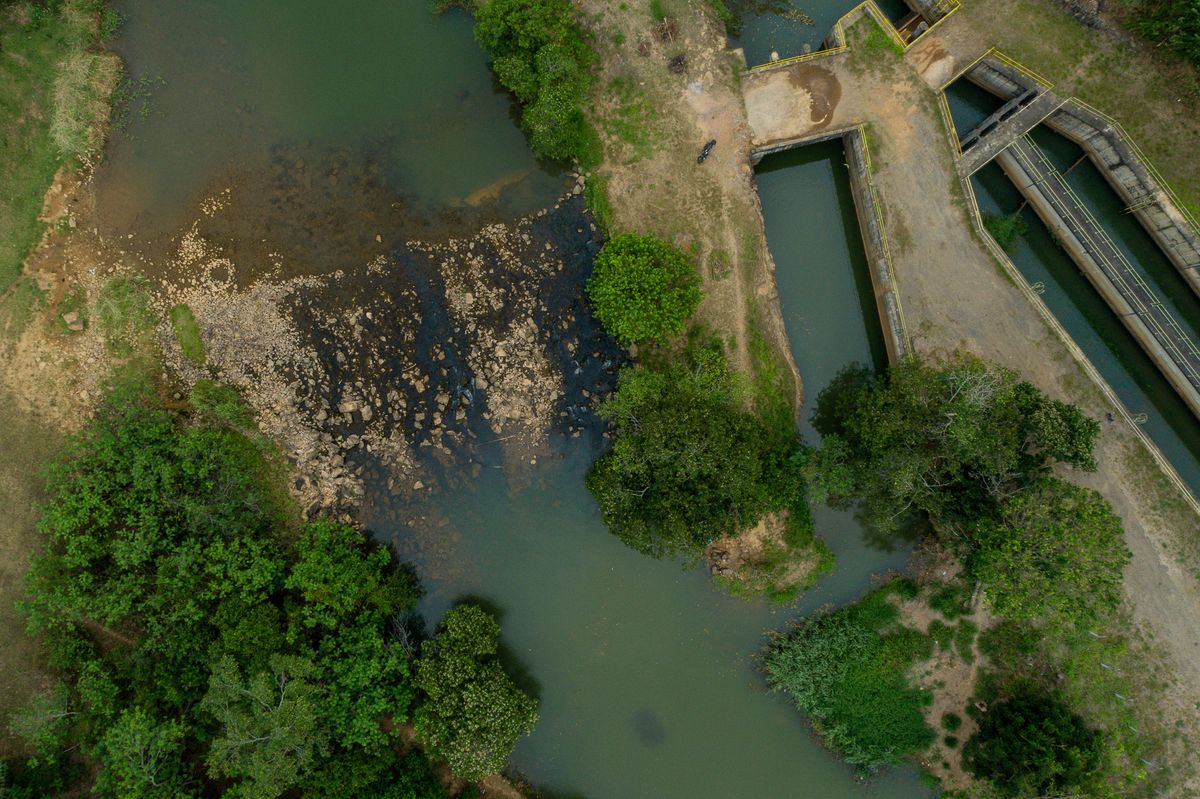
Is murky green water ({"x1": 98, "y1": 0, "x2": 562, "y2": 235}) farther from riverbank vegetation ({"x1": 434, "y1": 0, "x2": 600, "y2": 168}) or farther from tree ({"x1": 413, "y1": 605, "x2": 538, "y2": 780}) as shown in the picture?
tree ({"x1": 413, "y1": 605, "x2": 538, "y2": 780})

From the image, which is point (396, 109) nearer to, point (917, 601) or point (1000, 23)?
point (1000, 23)

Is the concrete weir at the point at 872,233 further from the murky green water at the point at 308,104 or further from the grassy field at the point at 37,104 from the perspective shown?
the grassy field at the point at 37,104

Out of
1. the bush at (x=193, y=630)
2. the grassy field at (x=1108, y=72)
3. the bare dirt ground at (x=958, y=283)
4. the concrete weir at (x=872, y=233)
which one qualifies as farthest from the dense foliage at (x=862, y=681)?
the grassy field at (x=1108, y=72)

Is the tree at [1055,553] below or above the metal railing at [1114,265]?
below

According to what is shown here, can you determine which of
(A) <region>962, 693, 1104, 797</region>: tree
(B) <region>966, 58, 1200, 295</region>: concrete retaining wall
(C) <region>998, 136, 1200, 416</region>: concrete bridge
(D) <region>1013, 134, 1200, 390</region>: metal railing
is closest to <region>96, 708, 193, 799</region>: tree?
(A) <region>962, 693, 1104, 797</region>: tree

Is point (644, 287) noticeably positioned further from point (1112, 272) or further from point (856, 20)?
point (1112, 272)
